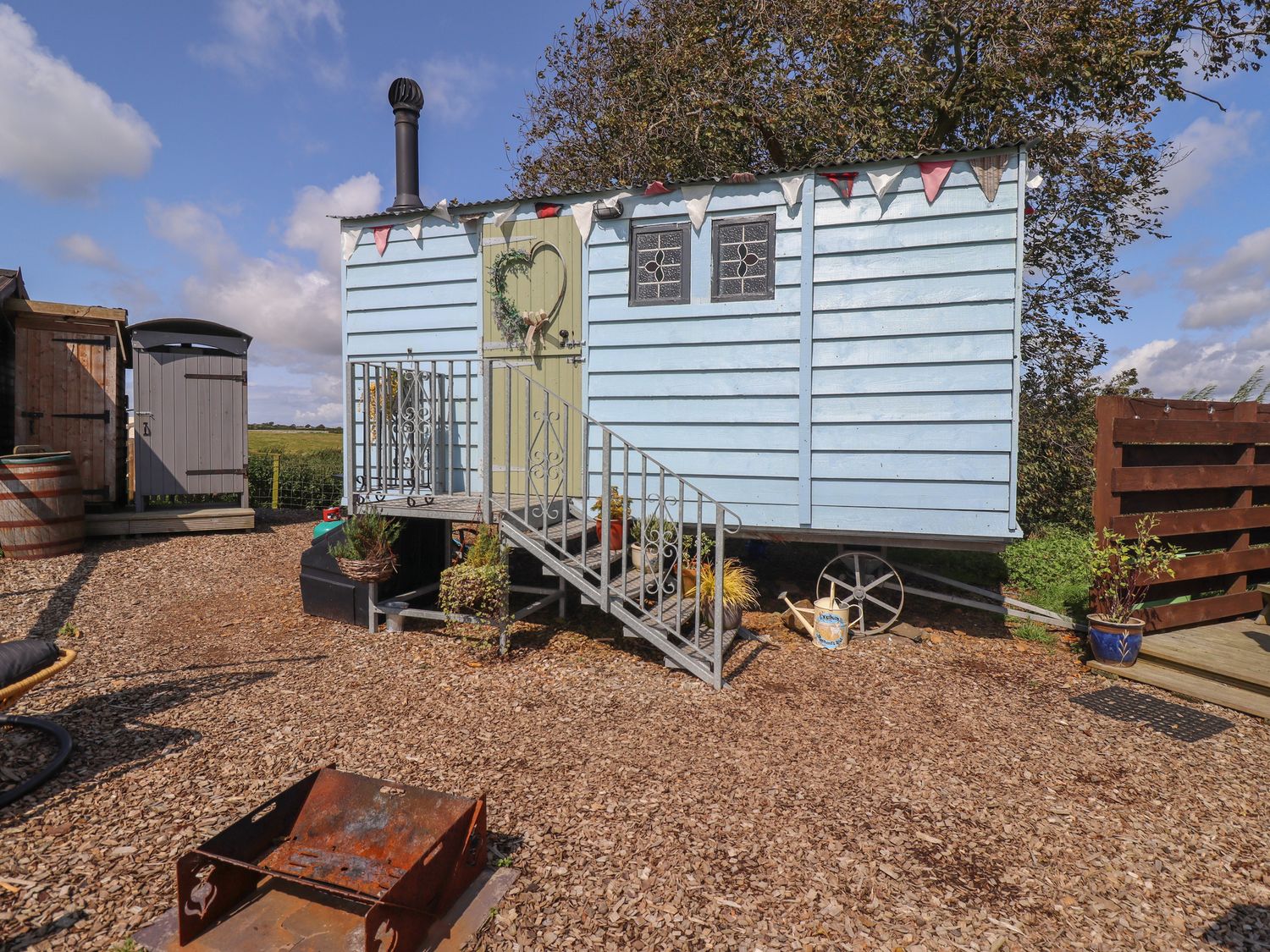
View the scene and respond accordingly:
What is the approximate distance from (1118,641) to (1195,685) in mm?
498

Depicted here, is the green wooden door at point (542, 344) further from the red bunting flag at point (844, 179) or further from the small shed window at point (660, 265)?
the red bunting flag at point (844, 179)

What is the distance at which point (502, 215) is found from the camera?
6.34m

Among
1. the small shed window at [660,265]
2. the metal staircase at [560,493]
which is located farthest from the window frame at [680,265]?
the metal staircase at [560,493]

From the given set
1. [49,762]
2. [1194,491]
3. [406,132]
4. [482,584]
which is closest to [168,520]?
[406,132]

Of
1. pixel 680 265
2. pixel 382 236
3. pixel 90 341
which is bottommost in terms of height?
pixel 90 341

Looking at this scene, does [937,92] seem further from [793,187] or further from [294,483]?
[294,483]

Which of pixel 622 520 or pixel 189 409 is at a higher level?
pixel 189 409

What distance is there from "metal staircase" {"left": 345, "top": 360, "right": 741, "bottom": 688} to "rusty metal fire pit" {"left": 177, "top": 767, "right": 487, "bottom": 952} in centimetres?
220

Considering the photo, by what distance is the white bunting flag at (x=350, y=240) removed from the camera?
6793mm

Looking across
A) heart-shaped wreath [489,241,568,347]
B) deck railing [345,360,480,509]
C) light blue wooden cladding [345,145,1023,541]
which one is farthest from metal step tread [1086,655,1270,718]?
heart-shaped wreath [489,241,568,347]

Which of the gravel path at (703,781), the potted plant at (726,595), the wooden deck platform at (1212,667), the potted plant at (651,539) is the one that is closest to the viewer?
the gravel path at (703,781)

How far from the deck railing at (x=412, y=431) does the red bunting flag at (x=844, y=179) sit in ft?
10.6

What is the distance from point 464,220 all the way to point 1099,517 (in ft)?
19.5

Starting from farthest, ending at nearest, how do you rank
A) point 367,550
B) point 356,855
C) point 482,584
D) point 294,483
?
1. point 294,483
2. point 367,550
3. point 482,584
4. point 356,855
